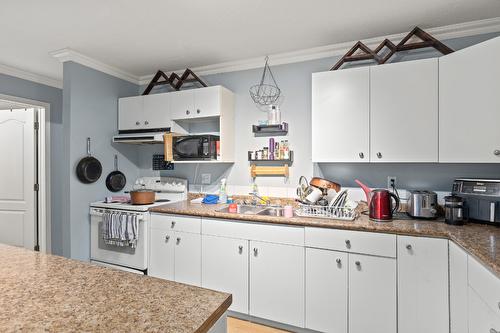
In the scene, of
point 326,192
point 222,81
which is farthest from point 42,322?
point 222,81

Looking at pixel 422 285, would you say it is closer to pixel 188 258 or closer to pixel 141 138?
pixel 188 258

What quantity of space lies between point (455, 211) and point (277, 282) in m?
1.38

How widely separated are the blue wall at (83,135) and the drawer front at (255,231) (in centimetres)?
144

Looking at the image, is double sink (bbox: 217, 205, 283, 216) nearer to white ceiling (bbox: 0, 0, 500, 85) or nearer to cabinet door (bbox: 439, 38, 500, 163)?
cabinet door (bbox: 439, 38, 500, 163)

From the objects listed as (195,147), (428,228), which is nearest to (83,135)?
(195,147)

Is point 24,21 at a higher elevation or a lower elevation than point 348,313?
higher

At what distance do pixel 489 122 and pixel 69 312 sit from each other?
2457mm

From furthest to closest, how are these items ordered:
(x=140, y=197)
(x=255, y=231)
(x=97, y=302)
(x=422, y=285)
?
(x=140, y=197)
(x=255, y=231)
(x=422, y=285)
(x=97, y=302)

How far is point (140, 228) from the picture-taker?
2777 millimetres

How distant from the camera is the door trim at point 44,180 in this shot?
11.5 feet

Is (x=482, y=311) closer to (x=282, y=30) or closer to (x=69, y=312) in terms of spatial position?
(x=69, y=312)

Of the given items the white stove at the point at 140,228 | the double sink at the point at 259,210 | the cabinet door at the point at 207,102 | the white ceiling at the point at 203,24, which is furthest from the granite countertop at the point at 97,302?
the cabinet door at the point at 207,102

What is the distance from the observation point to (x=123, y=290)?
910 mm

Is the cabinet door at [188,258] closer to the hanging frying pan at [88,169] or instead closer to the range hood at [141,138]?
the range hood at [141,138]
